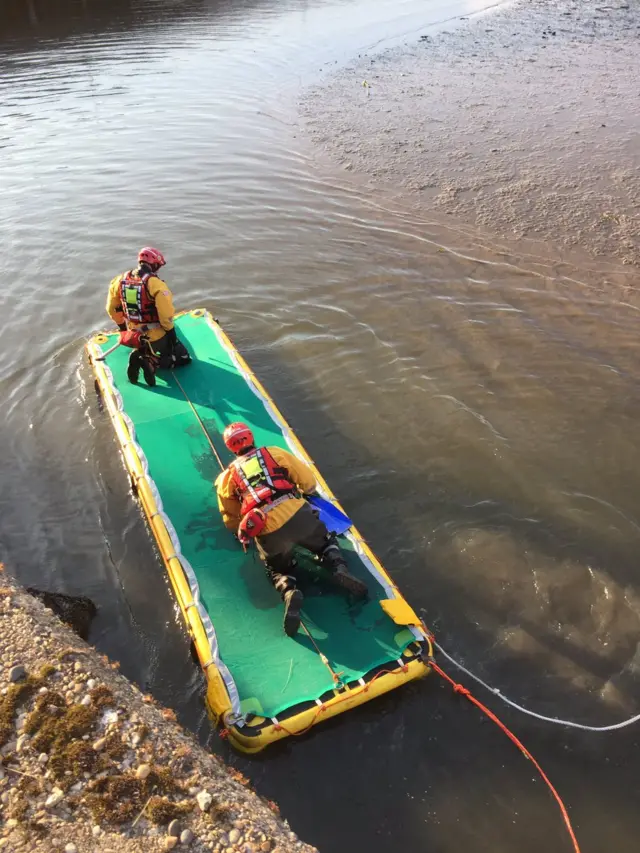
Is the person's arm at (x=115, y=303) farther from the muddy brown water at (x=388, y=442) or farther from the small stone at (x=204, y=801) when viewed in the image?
the small stone at (x=204, y=801)

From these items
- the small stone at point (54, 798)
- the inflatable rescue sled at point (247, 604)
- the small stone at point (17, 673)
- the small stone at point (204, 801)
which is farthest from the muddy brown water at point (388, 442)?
the small stone at point (54, 798)

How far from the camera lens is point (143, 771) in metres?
4.40

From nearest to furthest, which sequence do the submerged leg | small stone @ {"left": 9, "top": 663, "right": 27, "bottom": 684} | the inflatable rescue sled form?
small stone @ {"left": 9, "top": 663, "right": 27, "bottom": 684} < the inflatable rescue sled < the submerged leg

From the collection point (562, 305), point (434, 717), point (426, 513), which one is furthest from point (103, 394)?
point (562, 305)

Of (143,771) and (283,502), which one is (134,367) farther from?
(143,771)

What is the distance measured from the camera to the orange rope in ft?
16.2

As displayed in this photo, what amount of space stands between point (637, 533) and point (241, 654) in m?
4.75

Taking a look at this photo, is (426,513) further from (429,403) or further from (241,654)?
(241,654)

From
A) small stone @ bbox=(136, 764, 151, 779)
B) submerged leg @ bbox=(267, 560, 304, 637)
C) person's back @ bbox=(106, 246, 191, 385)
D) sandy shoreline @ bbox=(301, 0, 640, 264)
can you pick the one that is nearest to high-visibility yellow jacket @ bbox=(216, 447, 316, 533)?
submerged leg @ bbox=(267, 560, 304, 637)

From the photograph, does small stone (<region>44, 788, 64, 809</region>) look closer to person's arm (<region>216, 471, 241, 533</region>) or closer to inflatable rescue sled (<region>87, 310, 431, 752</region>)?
inflatable rescue sled (<region>87, 310, 431, 752</region>)

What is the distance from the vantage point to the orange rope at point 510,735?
16.2 ft

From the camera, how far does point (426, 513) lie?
7578 millimetres

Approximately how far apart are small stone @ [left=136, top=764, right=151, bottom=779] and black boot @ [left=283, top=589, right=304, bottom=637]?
1736mm

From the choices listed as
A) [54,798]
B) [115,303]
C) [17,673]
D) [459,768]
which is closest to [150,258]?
[115,303]
